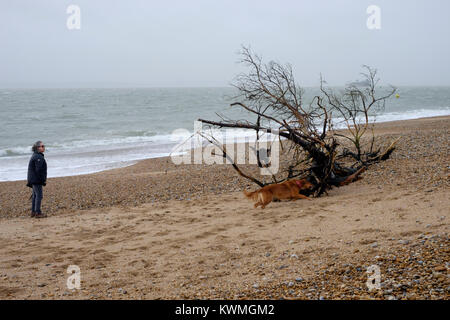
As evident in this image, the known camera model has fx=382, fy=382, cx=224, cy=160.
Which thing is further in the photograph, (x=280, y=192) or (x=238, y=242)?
(x=280, y=192)

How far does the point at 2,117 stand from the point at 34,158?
38.3m

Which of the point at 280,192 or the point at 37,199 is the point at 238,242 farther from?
the point at 37,199

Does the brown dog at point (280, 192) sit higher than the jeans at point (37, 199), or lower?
higher

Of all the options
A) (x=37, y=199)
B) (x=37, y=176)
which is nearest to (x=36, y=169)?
(x=37, y=176)

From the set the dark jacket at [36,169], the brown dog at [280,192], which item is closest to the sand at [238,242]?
the brown dog at [280,192]

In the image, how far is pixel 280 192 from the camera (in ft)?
25.2

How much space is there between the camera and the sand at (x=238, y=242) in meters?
3.95

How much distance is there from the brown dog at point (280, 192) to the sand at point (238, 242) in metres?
0.19

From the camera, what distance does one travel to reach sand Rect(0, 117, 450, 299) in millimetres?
3947

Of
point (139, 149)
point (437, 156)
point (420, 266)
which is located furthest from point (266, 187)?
point (139, 149)

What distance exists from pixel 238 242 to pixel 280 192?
223cm

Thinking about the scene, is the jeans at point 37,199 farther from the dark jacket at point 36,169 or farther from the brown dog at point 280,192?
the brown dog at point 280,192
